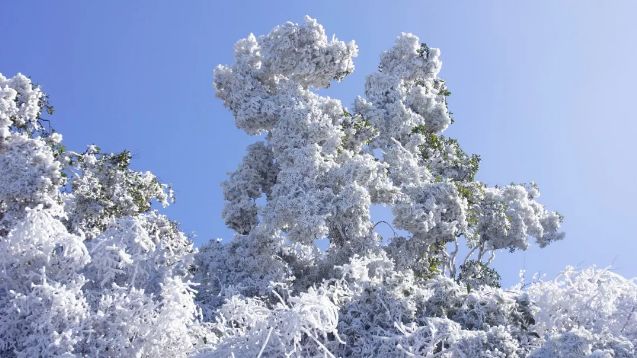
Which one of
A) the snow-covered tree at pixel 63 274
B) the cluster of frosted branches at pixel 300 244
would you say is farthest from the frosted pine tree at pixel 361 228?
the snow-covered tree at pixel 63 274

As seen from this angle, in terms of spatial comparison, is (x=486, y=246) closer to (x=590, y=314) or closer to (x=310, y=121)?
(x=310, y=121)

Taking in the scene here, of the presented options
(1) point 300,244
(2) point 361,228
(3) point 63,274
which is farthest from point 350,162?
(3) point 63,274

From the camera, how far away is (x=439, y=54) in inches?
910

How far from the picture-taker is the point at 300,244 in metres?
19.2

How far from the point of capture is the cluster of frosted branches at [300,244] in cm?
1132

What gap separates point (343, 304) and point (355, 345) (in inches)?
41.9

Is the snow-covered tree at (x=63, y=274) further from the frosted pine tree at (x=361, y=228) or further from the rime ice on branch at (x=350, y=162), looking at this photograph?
the rime ice on branch at (x=350, y=162)

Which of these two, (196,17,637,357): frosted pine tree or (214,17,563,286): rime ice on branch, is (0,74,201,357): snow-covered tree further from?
(214,17,563,286): rime ice on branch

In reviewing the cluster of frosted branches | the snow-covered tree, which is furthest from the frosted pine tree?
the snow-covered tree

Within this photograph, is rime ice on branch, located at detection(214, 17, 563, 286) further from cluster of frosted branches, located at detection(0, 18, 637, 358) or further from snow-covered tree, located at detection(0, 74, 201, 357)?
snow-covered tree, located at detection(0, 74, 201, 357)

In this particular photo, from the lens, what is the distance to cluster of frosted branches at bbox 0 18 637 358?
11320mm

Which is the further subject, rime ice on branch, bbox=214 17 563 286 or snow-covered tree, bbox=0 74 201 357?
rime ice on branch, bbox=214 17 563 286

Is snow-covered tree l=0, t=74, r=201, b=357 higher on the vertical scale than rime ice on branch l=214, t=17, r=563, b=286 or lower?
lower

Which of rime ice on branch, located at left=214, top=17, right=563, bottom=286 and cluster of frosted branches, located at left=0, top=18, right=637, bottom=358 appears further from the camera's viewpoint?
rime ice on branch, located at left=214, top=17, right=563, bottom=286
